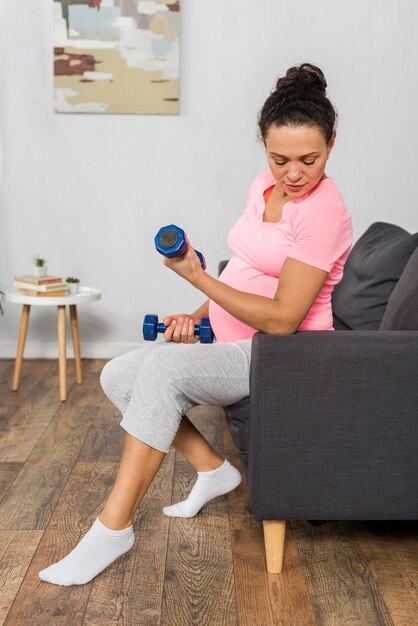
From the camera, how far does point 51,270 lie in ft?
13.5

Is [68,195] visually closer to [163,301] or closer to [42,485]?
[163,301]

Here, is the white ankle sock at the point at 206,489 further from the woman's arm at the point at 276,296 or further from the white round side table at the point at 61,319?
the white round side table at the point at 61,319

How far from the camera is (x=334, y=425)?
173 centimetres

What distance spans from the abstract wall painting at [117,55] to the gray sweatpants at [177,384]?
7.82ft

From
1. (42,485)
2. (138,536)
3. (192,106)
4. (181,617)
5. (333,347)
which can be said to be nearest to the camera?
(181,617)

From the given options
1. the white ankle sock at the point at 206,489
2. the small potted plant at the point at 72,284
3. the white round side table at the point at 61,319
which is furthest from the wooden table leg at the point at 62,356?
the white ankle sock at the point at 206,489

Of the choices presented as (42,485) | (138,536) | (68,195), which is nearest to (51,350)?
(68,195)

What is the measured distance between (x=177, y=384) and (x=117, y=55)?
260 cm

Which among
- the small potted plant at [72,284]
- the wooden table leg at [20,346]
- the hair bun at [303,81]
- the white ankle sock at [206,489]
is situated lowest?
the wooden table leg at [20,346]

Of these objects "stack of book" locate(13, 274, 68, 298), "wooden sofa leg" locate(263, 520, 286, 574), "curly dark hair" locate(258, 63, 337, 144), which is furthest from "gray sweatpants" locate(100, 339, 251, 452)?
"stack of book" locate(13, 274, 68, 298)

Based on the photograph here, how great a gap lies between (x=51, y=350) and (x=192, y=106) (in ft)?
4.66

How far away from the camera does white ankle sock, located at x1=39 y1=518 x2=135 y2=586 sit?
172 centimetres

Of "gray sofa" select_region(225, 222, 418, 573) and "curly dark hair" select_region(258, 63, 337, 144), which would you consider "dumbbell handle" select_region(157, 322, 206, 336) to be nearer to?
"gray sofa" select_region(225, 222, 418, 573)

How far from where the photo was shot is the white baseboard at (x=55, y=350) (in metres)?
4.16
